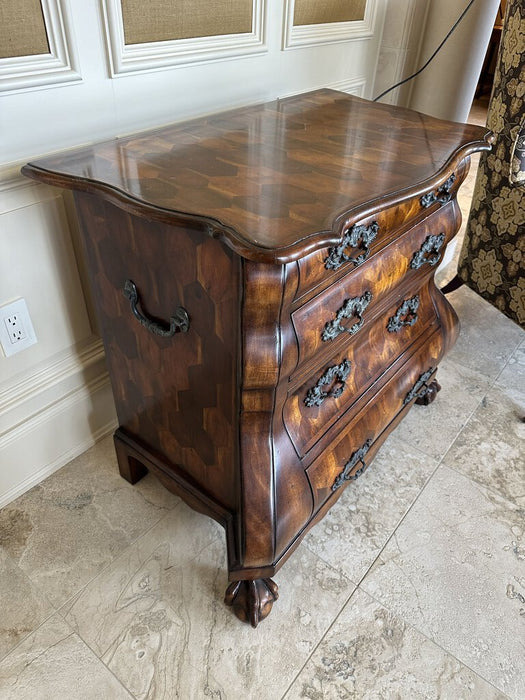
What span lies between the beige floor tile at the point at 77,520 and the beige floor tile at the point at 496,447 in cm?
81

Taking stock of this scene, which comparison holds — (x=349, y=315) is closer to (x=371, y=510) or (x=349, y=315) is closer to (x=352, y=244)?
(x=352, y=244)

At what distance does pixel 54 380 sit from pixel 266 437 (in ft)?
2.02

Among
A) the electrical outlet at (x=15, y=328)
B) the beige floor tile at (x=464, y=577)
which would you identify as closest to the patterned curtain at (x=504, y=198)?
the beige floor tile at (x=464, y=577)

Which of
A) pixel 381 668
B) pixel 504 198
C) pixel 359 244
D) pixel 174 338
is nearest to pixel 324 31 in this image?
pixel 504 198

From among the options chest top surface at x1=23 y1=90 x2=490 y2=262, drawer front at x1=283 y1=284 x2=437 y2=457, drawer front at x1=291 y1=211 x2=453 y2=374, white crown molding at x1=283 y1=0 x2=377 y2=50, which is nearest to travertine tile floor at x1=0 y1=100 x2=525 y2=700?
drawer front at x1=283 y1=284 x2=437 y2=457

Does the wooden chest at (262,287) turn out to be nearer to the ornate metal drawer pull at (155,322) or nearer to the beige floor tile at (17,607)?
the ornate metal drawer pull at (155,322)

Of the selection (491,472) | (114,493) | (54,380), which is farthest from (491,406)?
(54,380)

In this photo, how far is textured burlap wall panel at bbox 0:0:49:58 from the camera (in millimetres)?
869

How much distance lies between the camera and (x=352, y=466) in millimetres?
1172

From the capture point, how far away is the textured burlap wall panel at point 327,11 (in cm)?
140

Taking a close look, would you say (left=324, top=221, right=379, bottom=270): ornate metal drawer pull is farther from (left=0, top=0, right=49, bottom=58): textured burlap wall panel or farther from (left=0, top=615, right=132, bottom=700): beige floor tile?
(left=0, top=615, right=132, bottom=700): beige floor tile

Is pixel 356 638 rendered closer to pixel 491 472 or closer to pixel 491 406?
pixel 491 472

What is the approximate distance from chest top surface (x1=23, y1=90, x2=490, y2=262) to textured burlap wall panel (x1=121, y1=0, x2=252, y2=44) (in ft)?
0.61

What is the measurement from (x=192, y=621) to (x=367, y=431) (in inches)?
21.7
